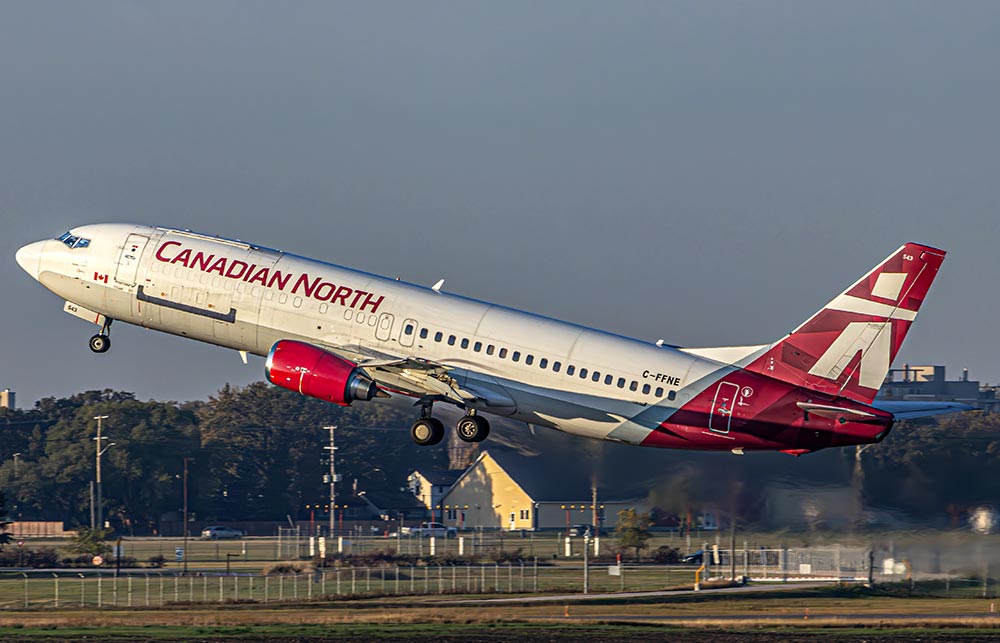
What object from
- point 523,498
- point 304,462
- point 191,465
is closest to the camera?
point 523,498

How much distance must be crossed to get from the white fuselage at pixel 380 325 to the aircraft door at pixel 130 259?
0.17ft

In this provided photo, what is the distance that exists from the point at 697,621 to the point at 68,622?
27.5 meters

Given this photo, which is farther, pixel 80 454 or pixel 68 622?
pixel 80 454

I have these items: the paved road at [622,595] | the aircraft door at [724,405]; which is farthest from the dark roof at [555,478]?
the aircraft door at [724,405]

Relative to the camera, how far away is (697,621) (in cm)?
6769

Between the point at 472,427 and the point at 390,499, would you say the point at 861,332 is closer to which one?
the point at 472,427

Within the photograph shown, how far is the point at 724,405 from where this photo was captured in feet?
185

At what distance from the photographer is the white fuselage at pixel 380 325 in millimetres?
56938

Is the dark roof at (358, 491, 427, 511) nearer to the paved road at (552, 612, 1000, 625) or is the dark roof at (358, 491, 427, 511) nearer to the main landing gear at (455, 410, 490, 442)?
the paved road at (552, 612, 1000, 625)

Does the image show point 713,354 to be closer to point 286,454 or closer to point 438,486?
point 438,486

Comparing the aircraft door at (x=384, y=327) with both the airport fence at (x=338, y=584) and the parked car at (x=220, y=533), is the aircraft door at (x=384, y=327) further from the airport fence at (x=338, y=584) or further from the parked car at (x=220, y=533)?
the parked car at (x=220, y=533)

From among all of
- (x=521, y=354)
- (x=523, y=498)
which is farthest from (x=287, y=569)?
(x=521, y=354)

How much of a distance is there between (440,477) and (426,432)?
5449 centimetres

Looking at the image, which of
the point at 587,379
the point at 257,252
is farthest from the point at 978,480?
the point at 257,252
